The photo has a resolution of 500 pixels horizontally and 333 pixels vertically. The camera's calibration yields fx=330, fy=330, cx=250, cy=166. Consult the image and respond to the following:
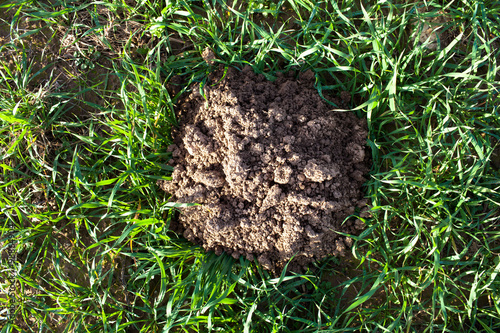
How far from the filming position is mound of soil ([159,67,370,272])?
1.62 m

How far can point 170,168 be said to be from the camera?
1.77 metres

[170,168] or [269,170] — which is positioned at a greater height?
[269,170]

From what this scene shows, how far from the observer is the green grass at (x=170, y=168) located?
1.66 m

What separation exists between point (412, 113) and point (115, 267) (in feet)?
6.02

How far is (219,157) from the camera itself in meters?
1.67

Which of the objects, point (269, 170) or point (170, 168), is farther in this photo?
point (170, 168)

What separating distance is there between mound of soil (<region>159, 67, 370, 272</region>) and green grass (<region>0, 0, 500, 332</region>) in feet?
0.29

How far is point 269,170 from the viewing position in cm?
162

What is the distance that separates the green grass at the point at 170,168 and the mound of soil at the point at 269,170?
0.09 meters

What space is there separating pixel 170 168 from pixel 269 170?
544 mm

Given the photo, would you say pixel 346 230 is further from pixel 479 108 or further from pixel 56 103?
pixel 56 103

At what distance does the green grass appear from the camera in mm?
1663

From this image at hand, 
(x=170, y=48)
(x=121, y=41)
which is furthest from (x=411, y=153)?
(x=121, y=41)

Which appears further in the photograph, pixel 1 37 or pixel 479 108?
pixel 1 37
